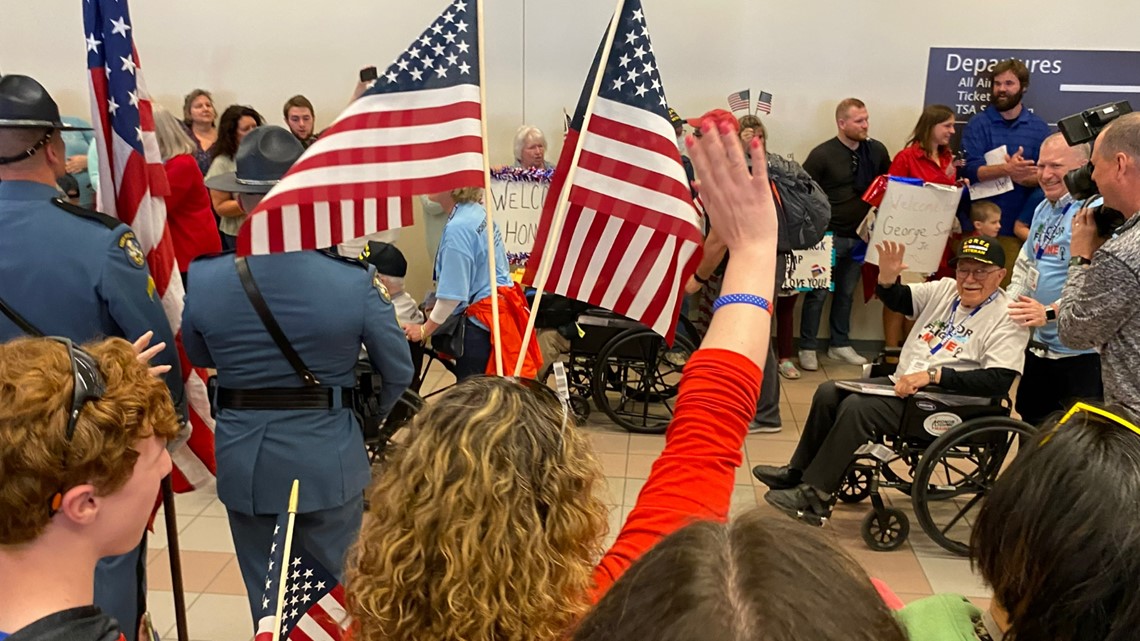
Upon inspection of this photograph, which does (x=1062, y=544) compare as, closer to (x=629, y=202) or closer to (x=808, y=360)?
(x=629, y=202)

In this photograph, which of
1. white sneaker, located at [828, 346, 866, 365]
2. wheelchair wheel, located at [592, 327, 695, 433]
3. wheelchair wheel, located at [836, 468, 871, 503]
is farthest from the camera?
white sneaker, located at [828, 346, 866, 365]

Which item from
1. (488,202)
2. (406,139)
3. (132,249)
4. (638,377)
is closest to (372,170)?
(406,139)

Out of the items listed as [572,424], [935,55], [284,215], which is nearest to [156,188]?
[284,215]

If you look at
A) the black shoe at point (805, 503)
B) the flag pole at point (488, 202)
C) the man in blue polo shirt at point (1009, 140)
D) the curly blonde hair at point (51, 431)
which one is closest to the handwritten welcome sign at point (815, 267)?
the man in blue polo shirt at point (1009, 140)

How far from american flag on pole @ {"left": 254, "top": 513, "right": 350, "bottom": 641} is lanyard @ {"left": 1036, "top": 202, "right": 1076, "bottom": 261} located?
331cm

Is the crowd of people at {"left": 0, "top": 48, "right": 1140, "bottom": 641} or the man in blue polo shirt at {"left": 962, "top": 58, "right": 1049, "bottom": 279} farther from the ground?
the man in blue polo shirt at {"left": 962, "top": 58, "right": 1049, "bottom": 279}

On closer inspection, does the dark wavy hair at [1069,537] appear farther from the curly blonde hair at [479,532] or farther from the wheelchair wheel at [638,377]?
the wheelchair wheel at [638,377]

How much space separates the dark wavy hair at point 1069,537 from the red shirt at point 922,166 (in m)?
5.03

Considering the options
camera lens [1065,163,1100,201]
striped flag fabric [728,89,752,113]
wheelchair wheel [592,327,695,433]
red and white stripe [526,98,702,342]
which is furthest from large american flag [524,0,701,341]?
striped flag fabric [728,89,752,113]

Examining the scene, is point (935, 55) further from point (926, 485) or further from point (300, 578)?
point (300, 578)

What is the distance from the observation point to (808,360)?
636 cm

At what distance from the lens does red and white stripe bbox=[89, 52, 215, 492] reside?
8.21 ft

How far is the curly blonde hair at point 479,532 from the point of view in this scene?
3.41 ft

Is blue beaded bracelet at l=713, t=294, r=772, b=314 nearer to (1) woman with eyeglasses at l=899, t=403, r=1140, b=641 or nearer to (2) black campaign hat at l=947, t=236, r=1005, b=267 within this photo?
(1) woman with eyeglasses at l=899, t=403, r=1140, b=641
